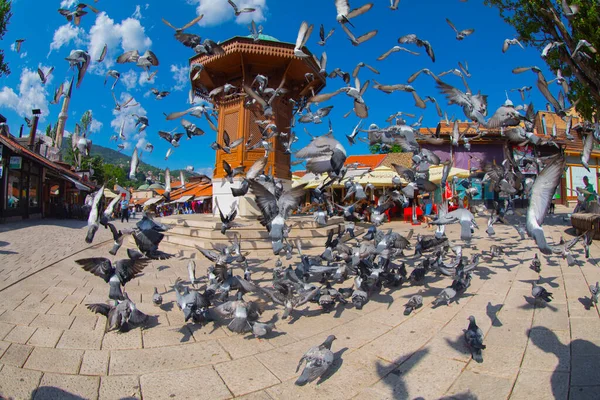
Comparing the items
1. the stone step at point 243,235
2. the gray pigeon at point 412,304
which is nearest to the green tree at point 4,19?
the stone step at point 243,235

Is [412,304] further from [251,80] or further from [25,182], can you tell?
[25,182]

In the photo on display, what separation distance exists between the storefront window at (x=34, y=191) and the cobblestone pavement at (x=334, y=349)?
18160 millimetres

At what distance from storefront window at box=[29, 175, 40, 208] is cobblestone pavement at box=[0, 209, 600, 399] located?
18.2m

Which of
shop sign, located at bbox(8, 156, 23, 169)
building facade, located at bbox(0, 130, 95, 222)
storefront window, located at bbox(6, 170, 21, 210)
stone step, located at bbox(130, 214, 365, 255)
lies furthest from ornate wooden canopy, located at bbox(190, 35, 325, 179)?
storefront window, located at bbox(6, 170, 21, 210)

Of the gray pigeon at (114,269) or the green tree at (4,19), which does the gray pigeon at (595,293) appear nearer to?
the gray pigeon at (114,269)

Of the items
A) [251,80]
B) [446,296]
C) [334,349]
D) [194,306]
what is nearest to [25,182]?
[251,80]

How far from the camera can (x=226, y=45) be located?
1016 cm

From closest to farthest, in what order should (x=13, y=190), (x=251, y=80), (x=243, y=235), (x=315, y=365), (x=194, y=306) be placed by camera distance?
(x=315, y=365) < (x=194, y=306) < (x=243, y=235) < (x=251, y=80) < (x=13, y=190)

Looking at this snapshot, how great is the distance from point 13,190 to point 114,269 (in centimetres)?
1832

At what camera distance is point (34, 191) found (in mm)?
18734

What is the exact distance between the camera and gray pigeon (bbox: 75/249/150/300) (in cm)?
342

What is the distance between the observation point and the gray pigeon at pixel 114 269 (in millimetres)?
3424

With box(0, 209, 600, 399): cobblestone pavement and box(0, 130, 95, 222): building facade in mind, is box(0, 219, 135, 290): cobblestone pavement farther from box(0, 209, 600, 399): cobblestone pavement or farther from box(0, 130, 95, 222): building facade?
box(0, 130, 95, 222): building facade

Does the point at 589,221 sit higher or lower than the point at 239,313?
higher
